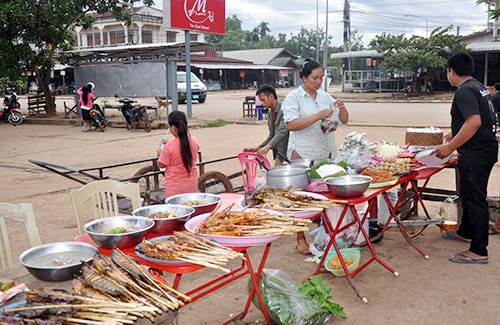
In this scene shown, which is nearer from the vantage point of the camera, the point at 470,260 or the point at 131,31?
the point at 470,260

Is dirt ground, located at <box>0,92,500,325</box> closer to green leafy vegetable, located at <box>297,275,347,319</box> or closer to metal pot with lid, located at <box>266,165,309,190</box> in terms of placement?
green leafy vegetable, located at <box>297,275,347,319</box>

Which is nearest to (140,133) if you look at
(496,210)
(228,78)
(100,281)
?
(496,210)

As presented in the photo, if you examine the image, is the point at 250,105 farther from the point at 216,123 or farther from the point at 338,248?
the point at 338,248

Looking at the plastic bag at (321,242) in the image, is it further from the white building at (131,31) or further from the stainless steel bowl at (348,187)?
the white building at (131,31)

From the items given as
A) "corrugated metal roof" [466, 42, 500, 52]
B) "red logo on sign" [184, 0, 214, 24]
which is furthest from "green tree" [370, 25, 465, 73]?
"red logo on sign" [184, 0, 214, 24]

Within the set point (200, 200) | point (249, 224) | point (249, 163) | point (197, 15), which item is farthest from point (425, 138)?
point (197, 15)

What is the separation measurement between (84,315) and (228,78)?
49728 millimetres

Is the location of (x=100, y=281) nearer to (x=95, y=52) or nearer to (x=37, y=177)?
(x=37, y=177)

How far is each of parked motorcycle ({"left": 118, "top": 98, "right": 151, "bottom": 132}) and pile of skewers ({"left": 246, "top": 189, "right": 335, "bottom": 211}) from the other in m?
13.3

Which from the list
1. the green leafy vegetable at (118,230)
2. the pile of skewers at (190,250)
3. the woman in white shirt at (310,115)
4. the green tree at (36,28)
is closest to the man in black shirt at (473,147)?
the woman in white shirt at (310,115)

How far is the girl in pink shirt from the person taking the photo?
4457 millimetres

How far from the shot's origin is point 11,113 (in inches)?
763

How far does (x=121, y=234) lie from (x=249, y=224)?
0.70m

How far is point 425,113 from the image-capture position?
19.9 metres
